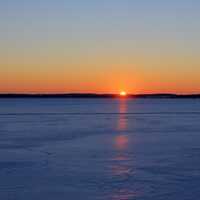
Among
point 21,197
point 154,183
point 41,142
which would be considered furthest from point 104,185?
point 41,142

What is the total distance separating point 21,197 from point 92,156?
17.2 feet

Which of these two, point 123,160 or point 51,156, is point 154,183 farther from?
point 51,156

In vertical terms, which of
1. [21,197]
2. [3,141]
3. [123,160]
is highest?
[21,197]

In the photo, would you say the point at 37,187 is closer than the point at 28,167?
Yes

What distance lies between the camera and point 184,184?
34.6 feet

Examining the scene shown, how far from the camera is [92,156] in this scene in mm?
14547

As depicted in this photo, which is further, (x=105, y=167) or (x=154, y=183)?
(x=105, y=167)

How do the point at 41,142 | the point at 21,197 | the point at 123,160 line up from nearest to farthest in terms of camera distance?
the point at 21,197 → the point at 123,160 → the point at 41,142

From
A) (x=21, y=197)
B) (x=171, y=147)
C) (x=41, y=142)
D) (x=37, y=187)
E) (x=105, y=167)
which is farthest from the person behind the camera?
(x=41, y=142)

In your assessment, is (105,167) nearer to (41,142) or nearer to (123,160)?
(123,160)

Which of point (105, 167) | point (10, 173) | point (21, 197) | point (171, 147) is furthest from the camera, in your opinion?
point (171, 147)

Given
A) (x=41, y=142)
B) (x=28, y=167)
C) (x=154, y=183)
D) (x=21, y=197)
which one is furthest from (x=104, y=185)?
(x=41, y=142)

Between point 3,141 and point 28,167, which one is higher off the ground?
point 28,167

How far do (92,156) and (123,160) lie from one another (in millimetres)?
1011
